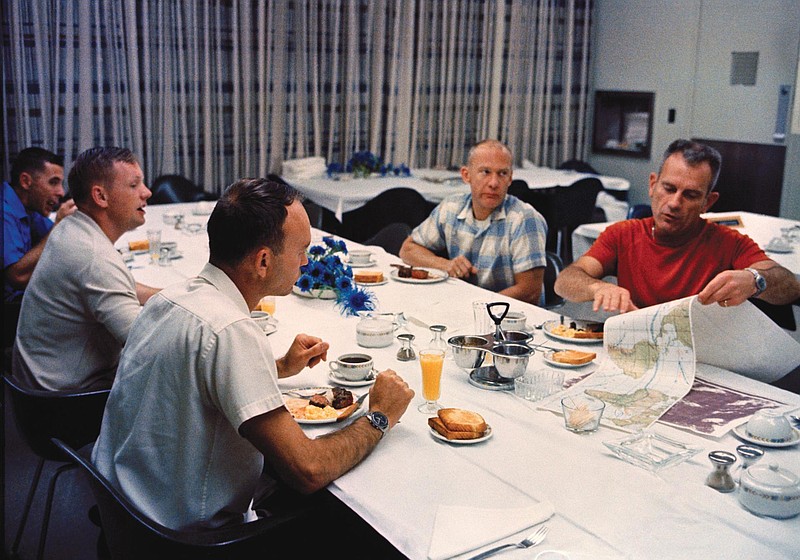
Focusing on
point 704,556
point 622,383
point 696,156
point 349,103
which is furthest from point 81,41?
point 704,556

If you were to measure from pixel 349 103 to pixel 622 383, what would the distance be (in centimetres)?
548

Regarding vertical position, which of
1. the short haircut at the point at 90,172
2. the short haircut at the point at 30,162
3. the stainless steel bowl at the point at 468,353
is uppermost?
the short haircut at the point at 90,172

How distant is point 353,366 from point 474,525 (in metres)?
0.77

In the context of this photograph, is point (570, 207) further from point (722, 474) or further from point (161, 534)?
point (161, 534)

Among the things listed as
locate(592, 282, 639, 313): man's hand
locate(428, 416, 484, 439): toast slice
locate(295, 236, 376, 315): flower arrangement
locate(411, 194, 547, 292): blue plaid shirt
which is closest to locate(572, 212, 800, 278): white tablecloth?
locate(411, 194, 547, 292): blue plaid shirt

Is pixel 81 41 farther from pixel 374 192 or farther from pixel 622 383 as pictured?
pixel 622 383

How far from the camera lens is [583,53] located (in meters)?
8.54

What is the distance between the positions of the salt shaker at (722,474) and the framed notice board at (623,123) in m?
7.01

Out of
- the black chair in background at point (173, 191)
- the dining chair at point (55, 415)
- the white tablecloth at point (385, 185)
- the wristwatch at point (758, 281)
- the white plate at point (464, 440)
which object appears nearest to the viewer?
the white plate at point (464, 440)

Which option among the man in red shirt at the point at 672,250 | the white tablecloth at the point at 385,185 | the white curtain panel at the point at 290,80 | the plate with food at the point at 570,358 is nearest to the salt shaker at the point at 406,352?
the plate with food at the point at 570,358

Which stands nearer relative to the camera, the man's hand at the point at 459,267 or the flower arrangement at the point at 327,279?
the flower arrangement at the point at 327,279

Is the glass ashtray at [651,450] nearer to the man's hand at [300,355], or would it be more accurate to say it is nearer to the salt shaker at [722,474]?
the salt shaker at [722,474]

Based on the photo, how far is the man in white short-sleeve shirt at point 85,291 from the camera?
96.6 inches

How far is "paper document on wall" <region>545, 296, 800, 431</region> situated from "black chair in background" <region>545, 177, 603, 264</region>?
12.7 ft
